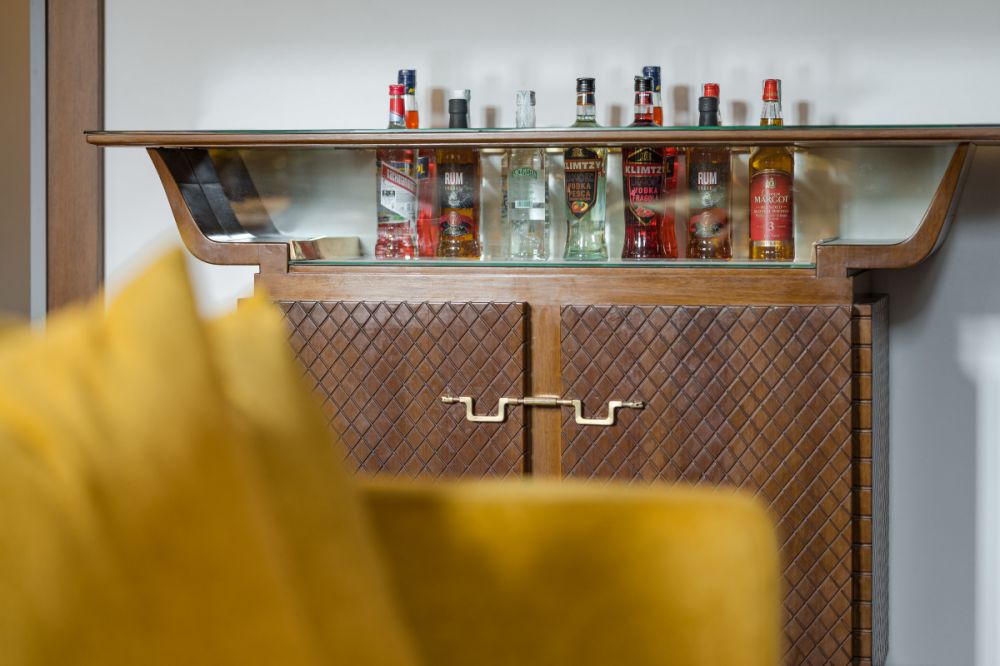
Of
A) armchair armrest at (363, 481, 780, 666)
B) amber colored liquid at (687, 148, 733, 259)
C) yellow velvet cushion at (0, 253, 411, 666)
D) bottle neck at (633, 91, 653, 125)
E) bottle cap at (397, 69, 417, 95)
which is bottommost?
armchair armrest at (363, 481, 780, 666)

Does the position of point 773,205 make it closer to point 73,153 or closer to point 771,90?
point 771,90

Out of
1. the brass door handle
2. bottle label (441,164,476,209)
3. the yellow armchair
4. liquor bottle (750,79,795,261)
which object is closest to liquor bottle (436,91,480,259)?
bottle label (441,164,476,209)

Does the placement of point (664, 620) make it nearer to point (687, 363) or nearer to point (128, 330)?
point (128, 330)

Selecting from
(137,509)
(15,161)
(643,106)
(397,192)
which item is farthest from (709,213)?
(15,161)

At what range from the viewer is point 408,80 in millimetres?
2061

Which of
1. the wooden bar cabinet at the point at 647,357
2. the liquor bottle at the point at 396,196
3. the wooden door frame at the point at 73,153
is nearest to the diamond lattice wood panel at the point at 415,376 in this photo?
the wooden bar cabinet at the point at 647,357

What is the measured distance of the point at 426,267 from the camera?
1854 mm

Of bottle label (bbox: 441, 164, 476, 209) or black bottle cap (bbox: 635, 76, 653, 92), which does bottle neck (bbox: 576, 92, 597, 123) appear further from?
bottle label (bbox: 441, 164, 476, 209)

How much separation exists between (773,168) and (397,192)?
27.6 inches

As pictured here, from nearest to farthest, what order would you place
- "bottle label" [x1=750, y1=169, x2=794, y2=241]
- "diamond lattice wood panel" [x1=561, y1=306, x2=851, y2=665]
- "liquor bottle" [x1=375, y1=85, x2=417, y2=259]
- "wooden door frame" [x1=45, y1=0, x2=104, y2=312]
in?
"diamond lattice wood panel" [x1=561, y1=306, x2=851, y2=665] → "bottle label" [x1=750, y1=169, x2=794, y2=241] → "liquor bottle" [x1=375, y1=85, x2=417, y2=259] → "wooden door frame" [x1=45, y1=0, x2=104, y2=312]

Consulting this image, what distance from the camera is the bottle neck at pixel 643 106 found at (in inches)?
77.7

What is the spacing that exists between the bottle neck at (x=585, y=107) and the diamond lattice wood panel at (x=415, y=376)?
0.44m

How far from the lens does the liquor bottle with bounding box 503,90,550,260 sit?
6.60 feet

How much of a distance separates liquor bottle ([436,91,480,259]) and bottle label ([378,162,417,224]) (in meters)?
0.06
